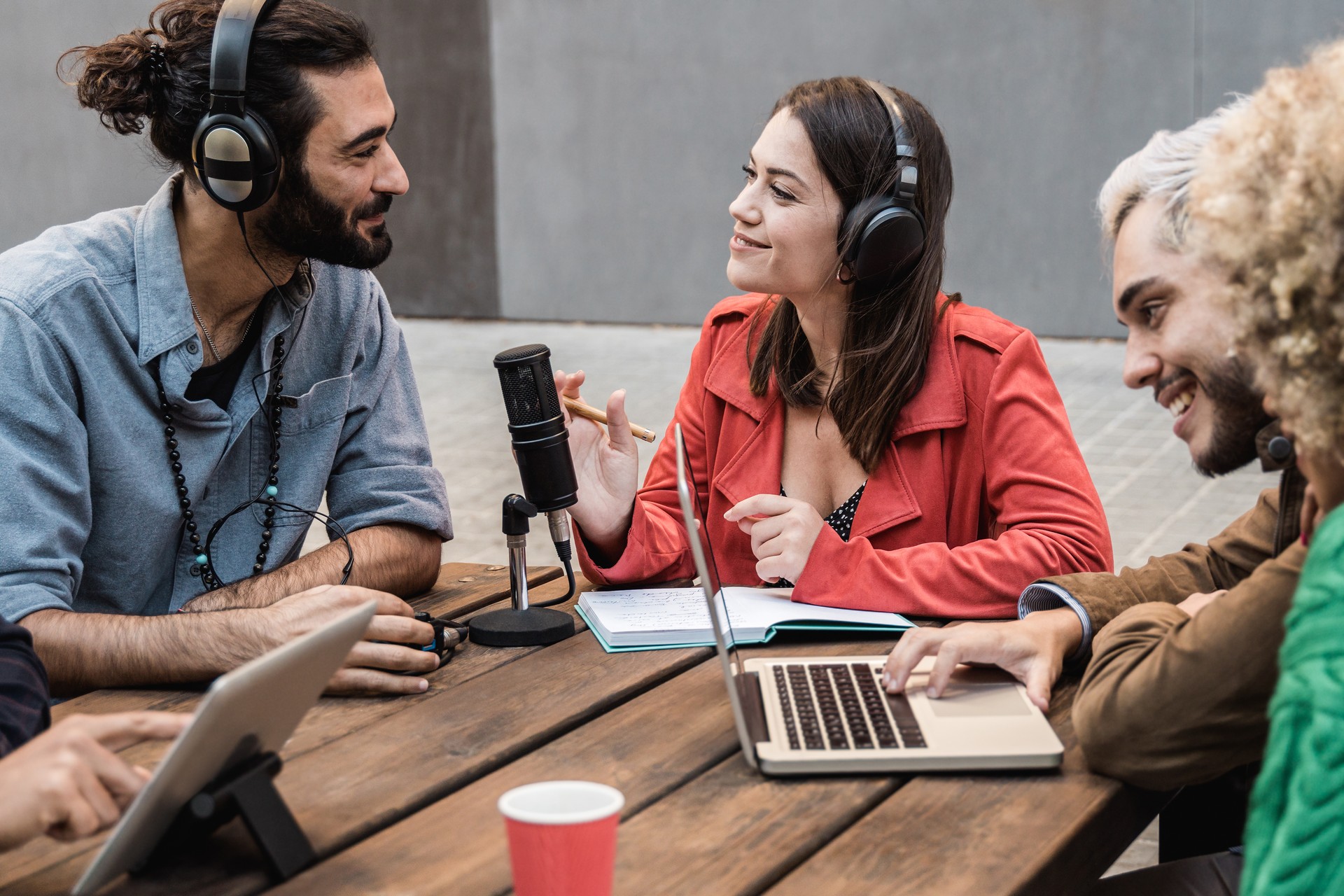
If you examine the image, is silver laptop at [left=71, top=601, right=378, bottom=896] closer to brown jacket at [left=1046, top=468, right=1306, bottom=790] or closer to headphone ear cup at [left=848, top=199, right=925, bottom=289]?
brown jacket at [left=1046, top=468, right=1306, bottom=790]

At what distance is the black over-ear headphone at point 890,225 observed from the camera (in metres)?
2.17

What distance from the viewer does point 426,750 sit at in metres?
1.45

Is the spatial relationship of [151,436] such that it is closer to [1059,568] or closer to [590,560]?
[590,560]

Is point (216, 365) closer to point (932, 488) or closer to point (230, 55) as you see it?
point (230, 55)

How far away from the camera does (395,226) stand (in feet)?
33.2

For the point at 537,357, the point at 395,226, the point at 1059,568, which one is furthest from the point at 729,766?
the point at 395,226

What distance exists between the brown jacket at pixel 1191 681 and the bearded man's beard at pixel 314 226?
1.35m

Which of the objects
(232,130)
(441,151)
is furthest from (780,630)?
(441,151)

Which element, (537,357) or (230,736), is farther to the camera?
(537,357)

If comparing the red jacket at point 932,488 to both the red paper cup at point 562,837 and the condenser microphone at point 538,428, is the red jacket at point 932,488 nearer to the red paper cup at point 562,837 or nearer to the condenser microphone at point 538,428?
the condenser microphone at point 538,428

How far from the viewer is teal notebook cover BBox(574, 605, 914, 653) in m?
1.78

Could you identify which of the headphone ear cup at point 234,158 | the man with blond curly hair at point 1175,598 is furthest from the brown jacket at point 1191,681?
the headphone ear cup at point 234,158

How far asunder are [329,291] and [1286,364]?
5.55ft

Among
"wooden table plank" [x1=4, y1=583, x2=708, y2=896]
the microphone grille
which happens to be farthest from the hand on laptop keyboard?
Answer: the microphone grille
